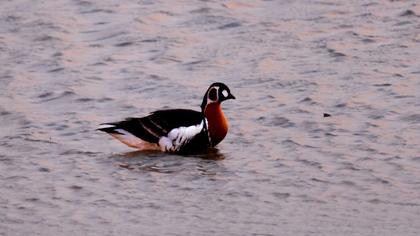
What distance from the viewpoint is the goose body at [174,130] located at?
14.4m

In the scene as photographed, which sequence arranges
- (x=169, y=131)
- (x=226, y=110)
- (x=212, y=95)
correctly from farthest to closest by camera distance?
(x=226, y=110) < (x=212, y=95) < (x=169, y=131)

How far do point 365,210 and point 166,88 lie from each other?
17.4 ft

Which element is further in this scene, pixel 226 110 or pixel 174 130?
pixel 226 110

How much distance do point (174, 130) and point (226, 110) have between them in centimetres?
142

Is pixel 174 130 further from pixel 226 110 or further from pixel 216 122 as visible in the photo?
pixel 226 110

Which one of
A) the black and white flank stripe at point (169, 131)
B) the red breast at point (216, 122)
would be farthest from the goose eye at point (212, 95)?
the black and white flank stripe at point (169, 131)

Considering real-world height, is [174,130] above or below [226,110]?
above

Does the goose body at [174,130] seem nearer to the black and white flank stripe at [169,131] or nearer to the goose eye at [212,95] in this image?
the black and white flank stripe at [169,131]

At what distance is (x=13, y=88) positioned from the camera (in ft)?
54.3

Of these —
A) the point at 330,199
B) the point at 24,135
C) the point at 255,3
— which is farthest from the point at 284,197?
the point at 255,3

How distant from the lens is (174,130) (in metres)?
14.5

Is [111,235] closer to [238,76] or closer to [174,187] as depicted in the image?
[174,187]

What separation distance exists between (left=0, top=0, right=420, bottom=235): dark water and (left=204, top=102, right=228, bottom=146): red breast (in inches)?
6.2

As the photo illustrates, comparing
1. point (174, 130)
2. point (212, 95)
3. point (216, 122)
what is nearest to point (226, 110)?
point (212, 95)
